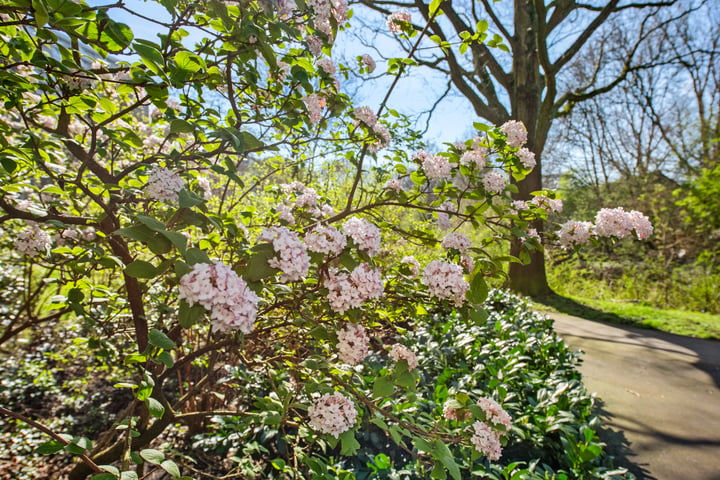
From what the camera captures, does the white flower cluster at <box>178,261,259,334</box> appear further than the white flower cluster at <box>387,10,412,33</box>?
No

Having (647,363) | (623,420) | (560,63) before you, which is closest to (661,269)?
(560,63)

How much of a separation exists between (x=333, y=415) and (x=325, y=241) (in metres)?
0.63

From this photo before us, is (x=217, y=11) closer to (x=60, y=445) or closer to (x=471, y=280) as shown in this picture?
(x=471, y=280)

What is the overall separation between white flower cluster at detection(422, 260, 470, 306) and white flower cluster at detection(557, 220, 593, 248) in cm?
83

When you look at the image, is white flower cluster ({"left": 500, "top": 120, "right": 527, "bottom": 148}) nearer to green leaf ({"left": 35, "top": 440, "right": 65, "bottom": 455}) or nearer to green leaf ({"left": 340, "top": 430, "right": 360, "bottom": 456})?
green leaf ({"left": 340, "top": 430, "right": 360, "bottom": 456})

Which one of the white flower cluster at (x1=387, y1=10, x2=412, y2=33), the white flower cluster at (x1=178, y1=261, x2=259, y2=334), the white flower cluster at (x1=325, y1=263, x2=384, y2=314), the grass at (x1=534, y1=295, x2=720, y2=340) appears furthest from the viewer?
the grass at (x1=534, y1=295, x2=720, y2=340)

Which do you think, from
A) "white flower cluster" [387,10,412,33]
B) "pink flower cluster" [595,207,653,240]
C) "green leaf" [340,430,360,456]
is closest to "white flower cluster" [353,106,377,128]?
"white flower cluster" [387,10,412,33]

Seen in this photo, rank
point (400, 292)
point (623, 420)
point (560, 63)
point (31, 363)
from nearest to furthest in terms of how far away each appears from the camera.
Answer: point (400, 292), point (623, 420), point (31, 363), point (560, 63)

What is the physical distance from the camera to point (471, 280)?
1366 millimetres

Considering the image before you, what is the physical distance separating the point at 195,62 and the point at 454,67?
7.55 metres

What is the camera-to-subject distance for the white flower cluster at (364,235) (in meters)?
1.22

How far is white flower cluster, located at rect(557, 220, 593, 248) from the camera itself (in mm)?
1850

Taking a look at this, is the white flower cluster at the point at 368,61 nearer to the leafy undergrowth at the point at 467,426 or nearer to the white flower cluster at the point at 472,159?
the white flower cluster at the point at 472,159

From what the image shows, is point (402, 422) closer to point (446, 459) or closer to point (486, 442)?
point (446, 459)
